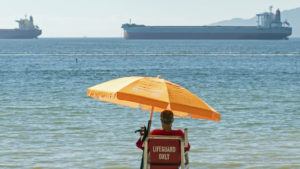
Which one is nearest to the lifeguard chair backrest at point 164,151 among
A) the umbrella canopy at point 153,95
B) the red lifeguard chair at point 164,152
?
the red lifeguard chair at point 164,152

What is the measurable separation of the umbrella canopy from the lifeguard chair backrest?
437mm

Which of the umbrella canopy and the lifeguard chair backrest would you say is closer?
the umbrella canopy

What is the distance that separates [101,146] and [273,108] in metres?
A: 11.9

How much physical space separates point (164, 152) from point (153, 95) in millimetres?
790

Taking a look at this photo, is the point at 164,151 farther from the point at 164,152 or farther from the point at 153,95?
the point at 153,95

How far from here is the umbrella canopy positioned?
6929 millimetres

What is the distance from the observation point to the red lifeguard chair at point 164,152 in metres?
7.26

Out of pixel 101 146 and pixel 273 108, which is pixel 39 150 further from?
pixel 273 108

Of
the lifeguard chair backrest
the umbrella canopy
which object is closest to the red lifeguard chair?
the lifeguard chair backrest

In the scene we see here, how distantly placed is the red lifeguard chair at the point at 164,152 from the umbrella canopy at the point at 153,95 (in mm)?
369

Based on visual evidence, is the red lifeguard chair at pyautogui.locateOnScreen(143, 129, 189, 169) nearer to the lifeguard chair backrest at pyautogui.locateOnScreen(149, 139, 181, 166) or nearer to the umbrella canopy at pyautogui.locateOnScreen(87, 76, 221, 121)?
the lifeguard chair backrest at pyautogui.locateOnScreen(149, 139, 181, 166)

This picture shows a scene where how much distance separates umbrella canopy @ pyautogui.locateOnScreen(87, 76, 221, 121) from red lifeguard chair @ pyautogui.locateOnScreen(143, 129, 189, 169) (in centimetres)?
37

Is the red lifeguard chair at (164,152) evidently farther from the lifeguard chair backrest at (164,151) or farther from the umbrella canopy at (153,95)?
the umbrella canopy at (153,95)

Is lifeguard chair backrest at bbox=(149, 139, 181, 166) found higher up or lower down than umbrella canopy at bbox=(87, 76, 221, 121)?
lower down
